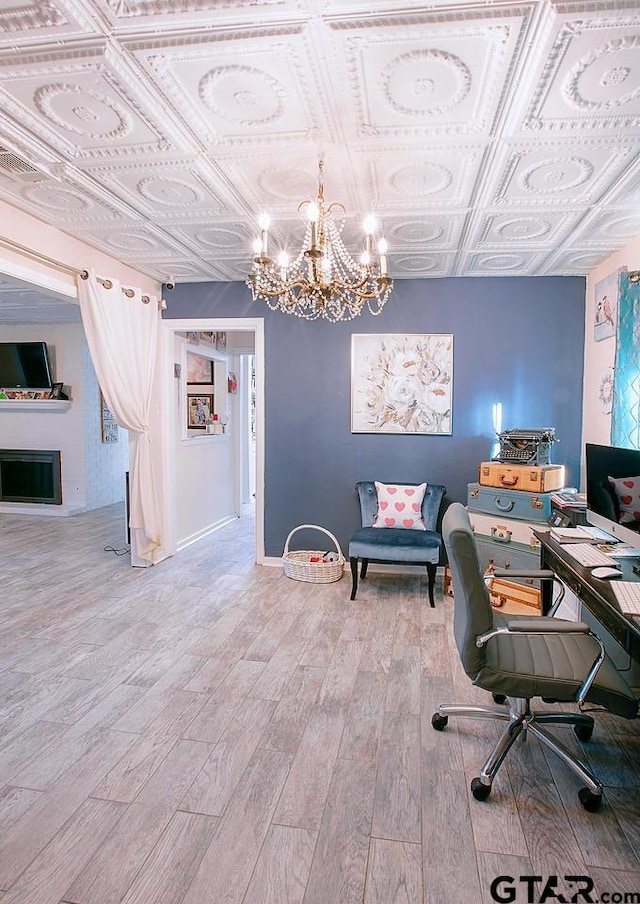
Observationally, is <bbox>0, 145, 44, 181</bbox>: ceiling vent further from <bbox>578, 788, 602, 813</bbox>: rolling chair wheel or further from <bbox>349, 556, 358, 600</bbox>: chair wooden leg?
<bbox>578, 788, 602, 813</bbox>: rolling chair wheel

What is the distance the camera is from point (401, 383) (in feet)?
14.4

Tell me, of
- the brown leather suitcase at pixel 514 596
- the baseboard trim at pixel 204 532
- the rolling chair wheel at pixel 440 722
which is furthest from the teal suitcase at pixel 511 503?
the baseboard trim at pixel 204 532

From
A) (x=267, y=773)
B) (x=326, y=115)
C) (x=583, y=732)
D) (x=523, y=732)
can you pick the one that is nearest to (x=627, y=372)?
(x=583, y=732)

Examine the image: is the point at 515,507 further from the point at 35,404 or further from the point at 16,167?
the point at 35,404

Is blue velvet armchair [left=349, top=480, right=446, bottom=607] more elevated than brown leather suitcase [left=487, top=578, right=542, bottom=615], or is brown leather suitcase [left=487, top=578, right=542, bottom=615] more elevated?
blue velvet armchair [left=349, top=480, right=446, bottom=607]

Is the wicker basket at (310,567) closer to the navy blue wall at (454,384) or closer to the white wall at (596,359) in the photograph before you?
the navy blue wall at (454,384)

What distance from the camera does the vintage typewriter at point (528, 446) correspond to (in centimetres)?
359

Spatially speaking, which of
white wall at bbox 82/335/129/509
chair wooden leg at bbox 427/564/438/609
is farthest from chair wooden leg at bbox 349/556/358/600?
white wall at bbox 82/335/129/509

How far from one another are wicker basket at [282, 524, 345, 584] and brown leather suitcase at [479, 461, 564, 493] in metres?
1.40

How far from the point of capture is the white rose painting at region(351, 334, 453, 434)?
4.33m

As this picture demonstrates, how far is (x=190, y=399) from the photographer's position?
5.43 metres

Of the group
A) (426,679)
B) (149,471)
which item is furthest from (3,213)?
(426,679)

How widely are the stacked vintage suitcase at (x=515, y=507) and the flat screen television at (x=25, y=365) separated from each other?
19.7 feet

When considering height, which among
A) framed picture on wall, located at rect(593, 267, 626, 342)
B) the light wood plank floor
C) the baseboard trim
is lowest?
the light wood plank floor
